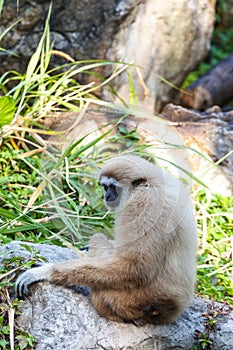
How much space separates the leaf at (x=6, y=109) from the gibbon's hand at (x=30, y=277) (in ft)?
6.62

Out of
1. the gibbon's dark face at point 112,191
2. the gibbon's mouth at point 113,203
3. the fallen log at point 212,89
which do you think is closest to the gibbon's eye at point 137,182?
the gibbon's dark face at point 112,191

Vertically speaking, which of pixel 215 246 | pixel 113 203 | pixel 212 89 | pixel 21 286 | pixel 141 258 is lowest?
pixel 21 286

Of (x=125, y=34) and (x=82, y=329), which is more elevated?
(x=125, y=34)

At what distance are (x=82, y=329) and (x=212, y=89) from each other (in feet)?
22.5

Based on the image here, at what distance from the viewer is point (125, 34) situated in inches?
321

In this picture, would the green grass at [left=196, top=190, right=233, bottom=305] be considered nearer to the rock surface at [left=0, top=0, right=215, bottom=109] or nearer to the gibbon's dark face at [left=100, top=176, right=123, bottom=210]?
the gibbon's dark face at [left=100, top=176, right=123, bottom=210]

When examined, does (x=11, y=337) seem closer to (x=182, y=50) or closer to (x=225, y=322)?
(x=225, y=322)

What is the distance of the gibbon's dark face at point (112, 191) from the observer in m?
4.22

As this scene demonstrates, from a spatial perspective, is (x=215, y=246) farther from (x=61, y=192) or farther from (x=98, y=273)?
(x=98, y=273)

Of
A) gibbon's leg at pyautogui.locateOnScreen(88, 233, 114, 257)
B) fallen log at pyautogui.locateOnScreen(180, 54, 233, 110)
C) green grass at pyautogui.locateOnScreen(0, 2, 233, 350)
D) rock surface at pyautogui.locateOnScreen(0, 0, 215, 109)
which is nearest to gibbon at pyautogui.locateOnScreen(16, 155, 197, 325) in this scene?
gibbon's leg at pyautogui.locateOnScreen(88, 233, 114, 257)

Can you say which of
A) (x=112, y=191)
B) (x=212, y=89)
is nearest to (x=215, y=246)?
(x=112, y=191)

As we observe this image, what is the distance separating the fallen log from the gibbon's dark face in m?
5.78

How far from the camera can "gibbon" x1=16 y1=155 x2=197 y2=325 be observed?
3.99 metres

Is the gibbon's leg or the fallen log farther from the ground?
the fallen log
